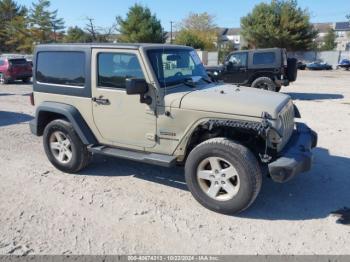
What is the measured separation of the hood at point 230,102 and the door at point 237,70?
10.1 metres

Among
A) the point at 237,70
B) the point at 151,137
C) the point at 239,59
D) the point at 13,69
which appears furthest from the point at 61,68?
the point at 13,69

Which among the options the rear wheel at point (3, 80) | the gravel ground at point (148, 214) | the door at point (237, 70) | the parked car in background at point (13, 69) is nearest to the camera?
the gravel ground at point (148, 214)

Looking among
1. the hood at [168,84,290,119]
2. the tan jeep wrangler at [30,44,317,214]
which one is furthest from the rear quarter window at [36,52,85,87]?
the hood at [168,84,290,119]

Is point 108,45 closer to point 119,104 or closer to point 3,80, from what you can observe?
point 119,104

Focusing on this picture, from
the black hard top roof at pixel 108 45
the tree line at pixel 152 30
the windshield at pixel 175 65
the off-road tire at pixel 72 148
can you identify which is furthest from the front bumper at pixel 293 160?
the tree line at pixel 152 30

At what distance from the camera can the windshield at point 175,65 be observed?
4688mm

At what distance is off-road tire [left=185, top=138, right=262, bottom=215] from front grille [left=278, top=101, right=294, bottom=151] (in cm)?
51

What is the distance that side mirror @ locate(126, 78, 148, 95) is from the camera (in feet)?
14.2

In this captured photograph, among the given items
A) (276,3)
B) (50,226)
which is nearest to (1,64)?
(50,226)

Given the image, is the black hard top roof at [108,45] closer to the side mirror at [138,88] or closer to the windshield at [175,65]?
the windshield at [175,65]

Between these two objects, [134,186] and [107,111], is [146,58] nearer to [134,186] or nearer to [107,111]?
[107,111]

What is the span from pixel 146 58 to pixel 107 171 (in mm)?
2013

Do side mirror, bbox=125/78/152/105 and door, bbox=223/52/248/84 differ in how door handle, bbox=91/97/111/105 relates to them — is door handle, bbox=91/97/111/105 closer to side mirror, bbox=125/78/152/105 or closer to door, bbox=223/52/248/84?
side mirror, bbox=125/78/152/105

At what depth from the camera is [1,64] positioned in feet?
65.6
